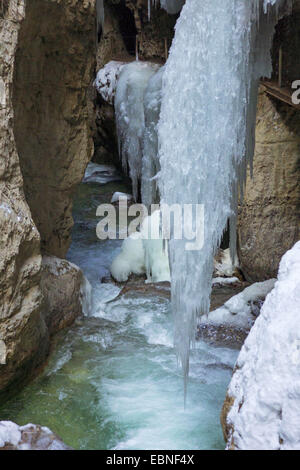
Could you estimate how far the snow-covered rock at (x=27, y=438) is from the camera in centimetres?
218

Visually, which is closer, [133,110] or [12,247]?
[12,247]

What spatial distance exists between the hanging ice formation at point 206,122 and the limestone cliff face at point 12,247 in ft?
3.62

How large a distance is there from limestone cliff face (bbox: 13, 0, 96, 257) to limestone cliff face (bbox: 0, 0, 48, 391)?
0.79m

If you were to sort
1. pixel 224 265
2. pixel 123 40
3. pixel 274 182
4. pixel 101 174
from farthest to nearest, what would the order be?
1. pixel 101 174
2. pixel 123 40
3. pixel 224 265
4. pixel 274 182

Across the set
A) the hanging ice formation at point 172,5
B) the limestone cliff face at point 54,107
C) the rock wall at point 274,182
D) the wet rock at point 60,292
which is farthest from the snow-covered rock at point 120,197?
the wet rock at point 60,292

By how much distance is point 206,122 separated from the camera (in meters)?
4.04

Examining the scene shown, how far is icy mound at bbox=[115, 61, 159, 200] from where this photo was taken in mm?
8656

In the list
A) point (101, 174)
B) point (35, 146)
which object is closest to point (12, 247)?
point (35, 146)

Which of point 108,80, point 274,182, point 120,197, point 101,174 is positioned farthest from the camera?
point 101,174

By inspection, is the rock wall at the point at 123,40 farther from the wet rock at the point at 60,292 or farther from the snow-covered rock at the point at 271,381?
the snow-covered rock at the point at 271,381

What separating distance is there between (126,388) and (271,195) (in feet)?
10.2

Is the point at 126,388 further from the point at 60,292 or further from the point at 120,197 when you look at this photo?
the point at 120,197

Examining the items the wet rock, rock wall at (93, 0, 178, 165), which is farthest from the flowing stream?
rock wall at (93, 0, 178, 165)

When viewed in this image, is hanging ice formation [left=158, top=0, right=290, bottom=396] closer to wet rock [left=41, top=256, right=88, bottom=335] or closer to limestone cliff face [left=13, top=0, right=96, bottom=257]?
limestone cliff face [left=13, top=0, right=96, bottom=257]
